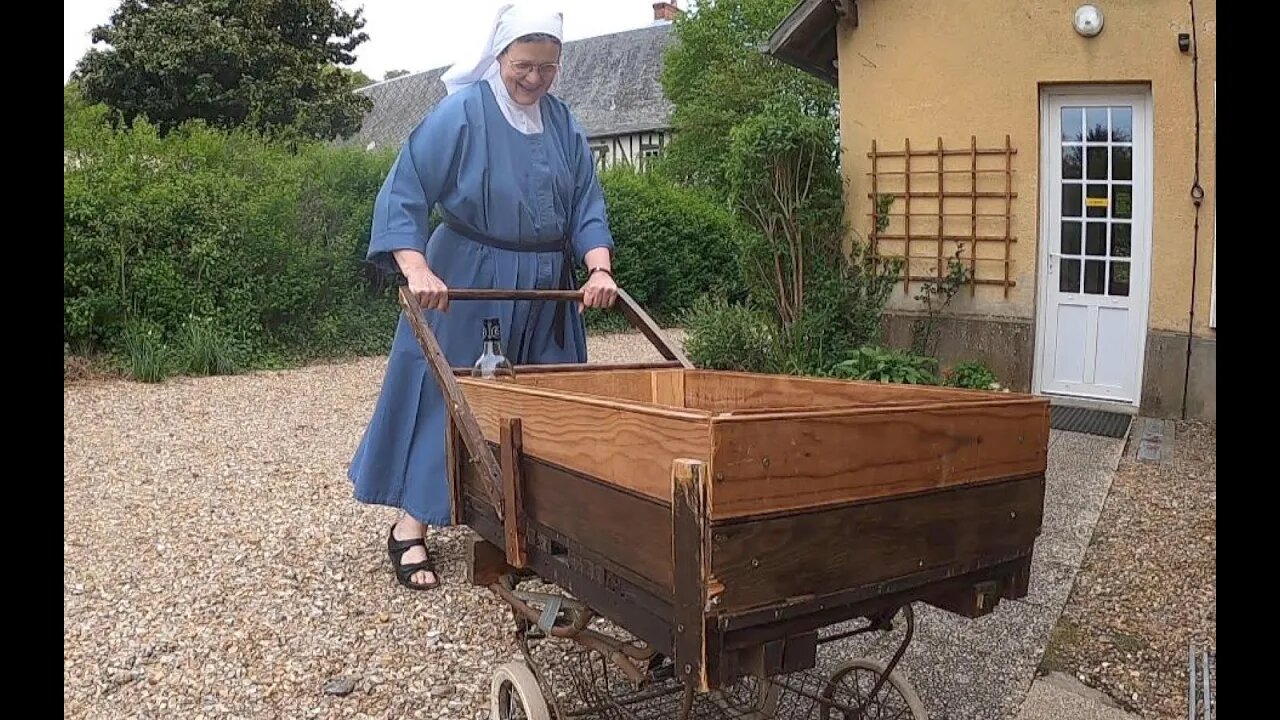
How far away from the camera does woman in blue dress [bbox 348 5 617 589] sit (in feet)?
9.93

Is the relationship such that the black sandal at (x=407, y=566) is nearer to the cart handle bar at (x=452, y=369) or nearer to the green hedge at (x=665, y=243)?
the cart handle bar at (x=452, y=369)

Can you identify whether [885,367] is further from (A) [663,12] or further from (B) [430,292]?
(A) [663,12]

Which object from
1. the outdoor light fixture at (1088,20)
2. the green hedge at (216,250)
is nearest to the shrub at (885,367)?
the outdoor light fixture at (1088,20)

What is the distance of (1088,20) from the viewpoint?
21.9 ft

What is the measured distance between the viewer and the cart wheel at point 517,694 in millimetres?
2166

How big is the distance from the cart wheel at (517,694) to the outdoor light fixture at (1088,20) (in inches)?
239

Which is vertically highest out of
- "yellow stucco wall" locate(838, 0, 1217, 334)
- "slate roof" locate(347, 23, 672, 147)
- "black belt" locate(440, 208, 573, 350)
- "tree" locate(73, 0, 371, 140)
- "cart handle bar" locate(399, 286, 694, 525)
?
"slate roof" locate(347, 23, 672, 147)

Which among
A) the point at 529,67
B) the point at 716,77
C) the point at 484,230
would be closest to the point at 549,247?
the point at 484,230

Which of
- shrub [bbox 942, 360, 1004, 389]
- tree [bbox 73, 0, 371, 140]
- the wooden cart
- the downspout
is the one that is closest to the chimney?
tree [bbox 73, 0, 371, 140]

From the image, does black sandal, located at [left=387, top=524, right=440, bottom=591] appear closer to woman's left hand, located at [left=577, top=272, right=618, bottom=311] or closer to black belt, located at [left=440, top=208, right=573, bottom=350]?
black belt, located at [left=440, top=208, right=573, bottom=350]

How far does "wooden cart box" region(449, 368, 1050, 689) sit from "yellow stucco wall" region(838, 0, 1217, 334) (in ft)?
17.8
